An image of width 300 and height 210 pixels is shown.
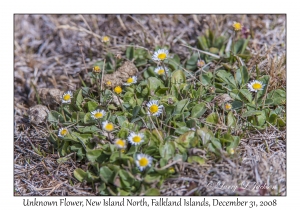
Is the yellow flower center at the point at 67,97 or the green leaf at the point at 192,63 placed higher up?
the green leaf at the point at 192,63

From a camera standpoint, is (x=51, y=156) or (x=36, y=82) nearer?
(x=51, y=156)

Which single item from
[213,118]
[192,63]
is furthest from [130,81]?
[213,118]

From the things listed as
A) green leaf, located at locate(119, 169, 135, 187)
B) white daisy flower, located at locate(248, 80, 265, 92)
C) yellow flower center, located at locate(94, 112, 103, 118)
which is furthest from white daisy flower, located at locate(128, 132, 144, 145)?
white daisy flower, located at locate(248, 80, 265, 92)

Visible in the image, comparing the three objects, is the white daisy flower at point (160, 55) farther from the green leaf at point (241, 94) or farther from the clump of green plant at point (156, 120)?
the green leaf at point (241, 94)

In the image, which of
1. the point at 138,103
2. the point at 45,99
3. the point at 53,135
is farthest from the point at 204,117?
the point at 45,99

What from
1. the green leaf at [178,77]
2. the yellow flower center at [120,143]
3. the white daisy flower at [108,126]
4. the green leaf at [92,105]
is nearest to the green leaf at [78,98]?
the green leaf at [92,105]
